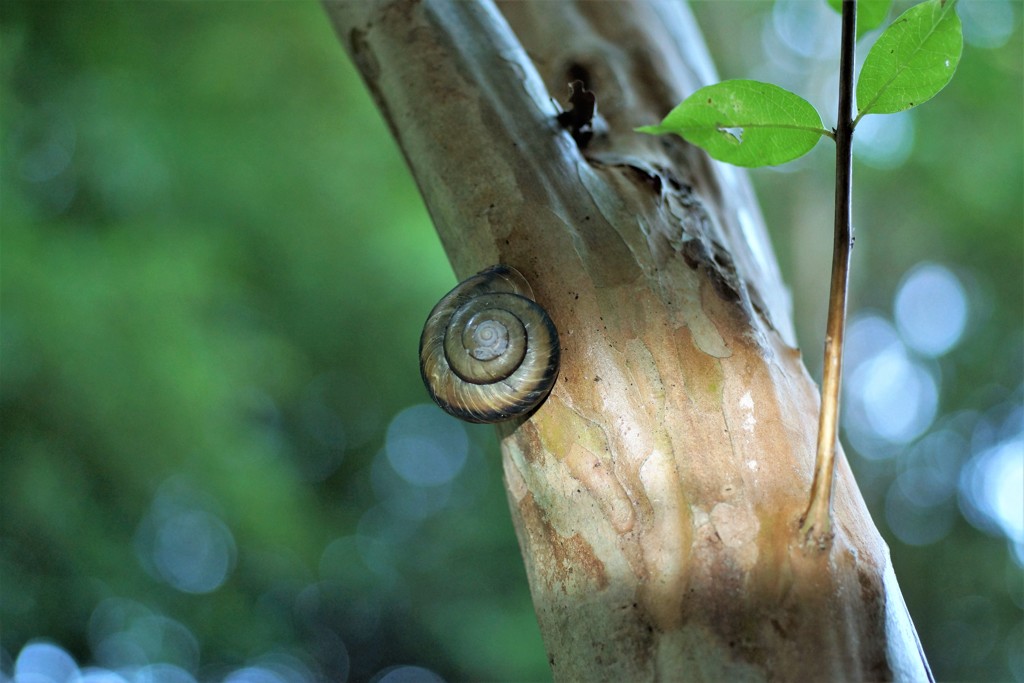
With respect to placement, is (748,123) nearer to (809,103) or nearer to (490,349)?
(809,103)

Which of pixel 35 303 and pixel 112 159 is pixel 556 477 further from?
pixel 112 159

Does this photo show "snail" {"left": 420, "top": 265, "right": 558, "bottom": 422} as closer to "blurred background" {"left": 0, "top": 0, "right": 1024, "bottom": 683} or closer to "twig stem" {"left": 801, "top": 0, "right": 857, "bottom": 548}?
"twig stem" {"left": 801, "top": 0, "right": 857, "bottom": 548}

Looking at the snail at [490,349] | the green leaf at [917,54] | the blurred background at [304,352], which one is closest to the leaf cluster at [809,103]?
the green leaf at [917,54]

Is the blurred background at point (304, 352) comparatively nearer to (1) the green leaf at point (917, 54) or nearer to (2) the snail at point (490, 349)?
(2) the snail at point (490, 349)

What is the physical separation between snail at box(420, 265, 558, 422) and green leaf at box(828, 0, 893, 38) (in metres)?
0.30

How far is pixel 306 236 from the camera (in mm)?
3012

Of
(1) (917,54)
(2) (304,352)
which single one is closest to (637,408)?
(1) (917,54)

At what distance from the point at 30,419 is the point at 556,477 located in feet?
7.20

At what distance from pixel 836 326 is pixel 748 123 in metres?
0.17

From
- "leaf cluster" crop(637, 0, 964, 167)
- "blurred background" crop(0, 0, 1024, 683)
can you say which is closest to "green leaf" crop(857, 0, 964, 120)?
"leaf cluster" crop(637, 0, 964, 167)

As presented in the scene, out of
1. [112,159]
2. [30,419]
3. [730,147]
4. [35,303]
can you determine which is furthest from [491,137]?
[30,419]

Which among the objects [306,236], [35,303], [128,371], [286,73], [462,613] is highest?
[286,73]

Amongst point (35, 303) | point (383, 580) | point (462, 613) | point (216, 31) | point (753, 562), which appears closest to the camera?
point (753, 562)

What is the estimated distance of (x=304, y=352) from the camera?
3535 millimetres
